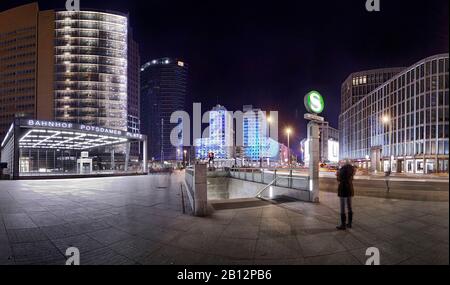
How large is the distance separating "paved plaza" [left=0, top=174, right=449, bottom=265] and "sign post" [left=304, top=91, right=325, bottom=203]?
1.94 m

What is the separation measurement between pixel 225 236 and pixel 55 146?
59.3 meters

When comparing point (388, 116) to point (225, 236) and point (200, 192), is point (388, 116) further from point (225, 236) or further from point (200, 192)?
point (225, 236)

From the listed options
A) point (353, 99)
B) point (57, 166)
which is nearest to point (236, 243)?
point (57, 166)

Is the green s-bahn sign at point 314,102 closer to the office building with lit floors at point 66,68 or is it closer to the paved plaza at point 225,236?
the paved plaza at point 225,236

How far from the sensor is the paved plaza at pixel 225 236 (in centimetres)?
487

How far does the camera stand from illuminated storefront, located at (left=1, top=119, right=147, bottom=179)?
2950cm

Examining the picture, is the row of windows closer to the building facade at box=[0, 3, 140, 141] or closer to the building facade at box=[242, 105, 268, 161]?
the building facade at box=[242, 105, 268, 161]

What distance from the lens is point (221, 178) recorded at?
107ft

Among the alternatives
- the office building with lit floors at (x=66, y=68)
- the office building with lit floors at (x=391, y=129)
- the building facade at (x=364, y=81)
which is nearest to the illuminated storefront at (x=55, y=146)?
the office building with lit floors at (x=391, y=129)

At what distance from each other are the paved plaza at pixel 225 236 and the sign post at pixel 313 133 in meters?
1.94

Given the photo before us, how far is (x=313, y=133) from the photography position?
11.6 meters

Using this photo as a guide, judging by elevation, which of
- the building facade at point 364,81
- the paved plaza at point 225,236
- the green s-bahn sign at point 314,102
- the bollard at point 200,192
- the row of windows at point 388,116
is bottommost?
the paved plaza at point 225,236

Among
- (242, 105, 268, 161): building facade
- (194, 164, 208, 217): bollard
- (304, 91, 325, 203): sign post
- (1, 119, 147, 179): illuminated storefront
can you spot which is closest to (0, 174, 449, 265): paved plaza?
(194, 164, 208, 217): bollard

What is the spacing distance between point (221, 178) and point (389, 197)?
21885 millimetres
